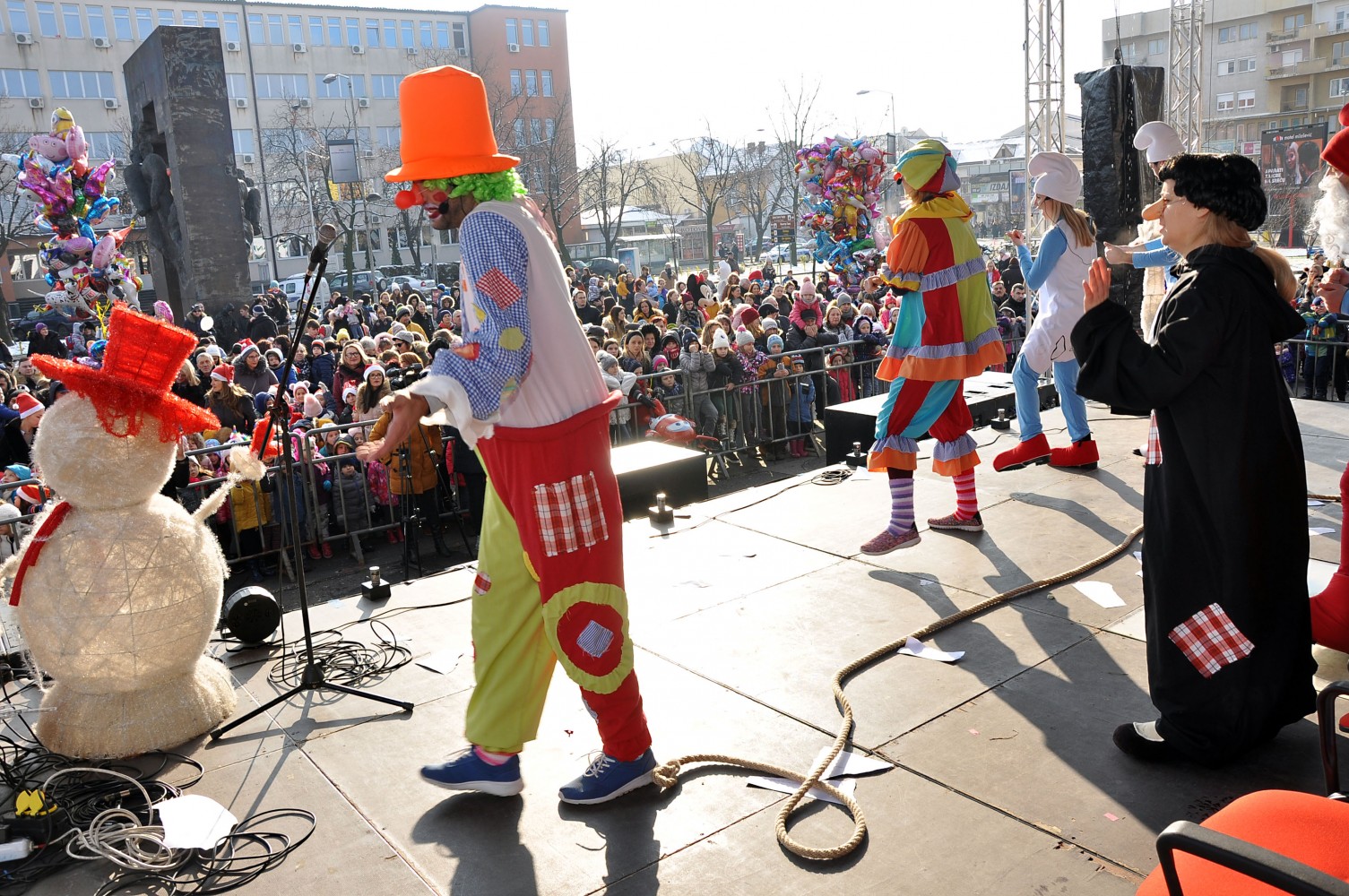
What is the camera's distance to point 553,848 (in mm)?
3213

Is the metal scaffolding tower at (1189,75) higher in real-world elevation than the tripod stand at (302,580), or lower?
higher

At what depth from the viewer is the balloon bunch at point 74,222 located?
16.1 metres

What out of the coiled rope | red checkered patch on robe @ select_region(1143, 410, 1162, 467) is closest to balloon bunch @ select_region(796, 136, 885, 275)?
the coiled rope

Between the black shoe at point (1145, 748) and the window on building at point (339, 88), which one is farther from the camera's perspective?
the window on building at point (339, 88)

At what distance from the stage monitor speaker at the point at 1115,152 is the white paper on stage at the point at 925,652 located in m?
6.37

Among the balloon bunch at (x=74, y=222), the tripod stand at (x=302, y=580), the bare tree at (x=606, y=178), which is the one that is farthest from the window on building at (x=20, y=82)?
the tripod stand at (x=302, y=580)

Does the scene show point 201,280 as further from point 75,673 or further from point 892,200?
point 892,200

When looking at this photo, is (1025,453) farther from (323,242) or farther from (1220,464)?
(323,242)

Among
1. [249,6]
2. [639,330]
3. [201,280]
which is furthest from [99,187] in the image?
[249,6]

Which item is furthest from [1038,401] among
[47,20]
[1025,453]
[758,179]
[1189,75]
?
[47,20]

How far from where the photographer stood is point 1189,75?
16625 millimetres

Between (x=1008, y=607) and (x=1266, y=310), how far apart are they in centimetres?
211

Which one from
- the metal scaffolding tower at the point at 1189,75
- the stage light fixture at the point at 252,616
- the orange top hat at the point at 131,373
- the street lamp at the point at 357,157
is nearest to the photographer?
the orange top hat at the point at 131,373

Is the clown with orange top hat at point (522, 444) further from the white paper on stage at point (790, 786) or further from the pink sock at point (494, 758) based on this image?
the white paper on stage at point (790, 786)
